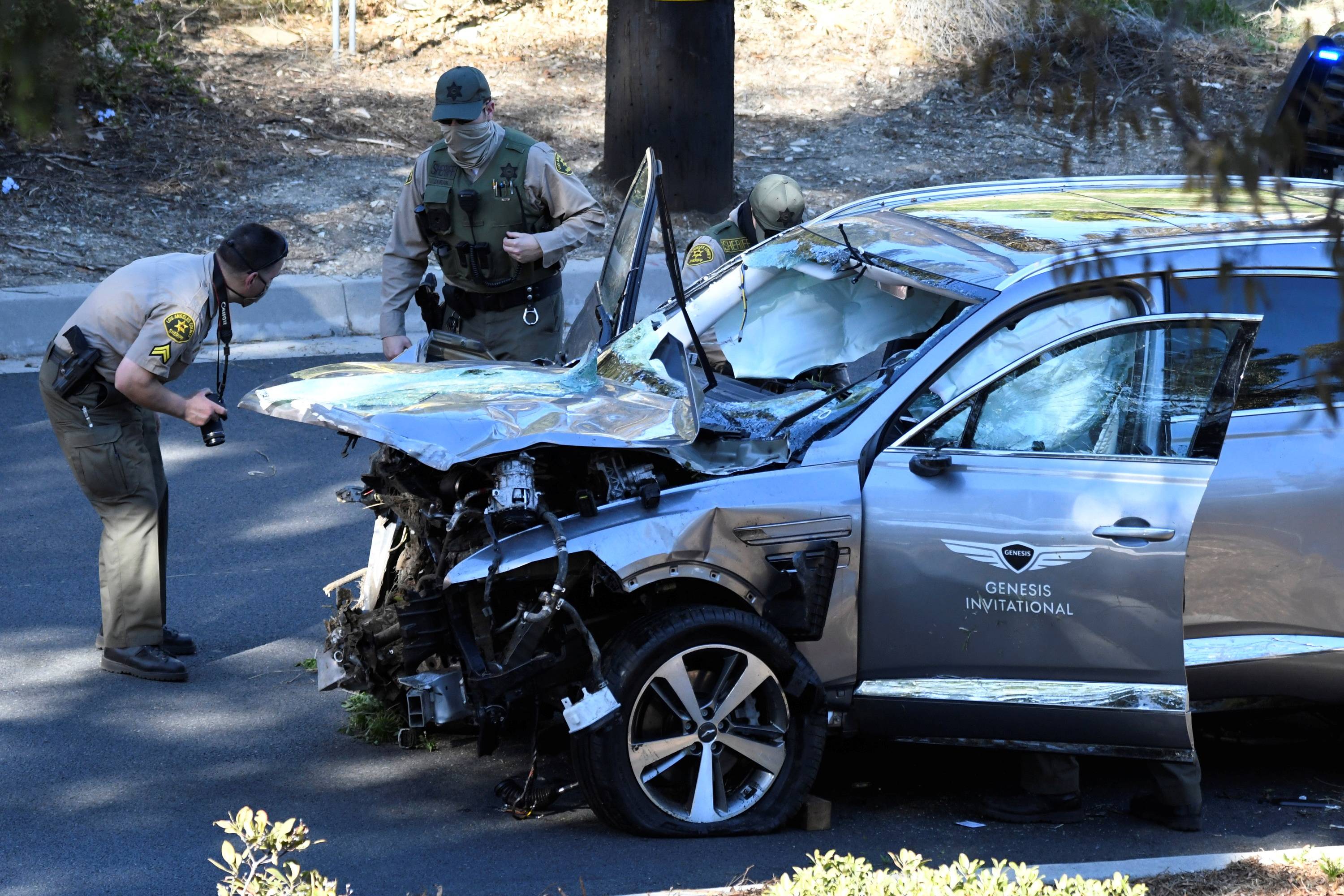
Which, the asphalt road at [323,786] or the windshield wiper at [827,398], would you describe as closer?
the asphalt road at [323,786]

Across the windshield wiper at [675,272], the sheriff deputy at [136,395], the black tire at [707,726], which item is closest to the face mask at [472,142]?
the sheriff deputy at [136,395]

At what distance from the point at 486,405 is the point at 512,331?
2.49 metres

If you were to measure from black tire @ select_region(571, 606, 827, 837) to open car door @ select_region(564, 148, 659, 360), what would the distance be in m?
1.41

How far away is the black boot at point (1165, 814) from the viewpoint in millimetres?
4352

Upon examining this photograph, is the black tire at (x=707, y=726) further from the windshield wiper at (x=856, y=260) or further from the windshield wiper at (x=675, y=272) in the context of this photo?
the windshield wiper at (x=856, y=260)

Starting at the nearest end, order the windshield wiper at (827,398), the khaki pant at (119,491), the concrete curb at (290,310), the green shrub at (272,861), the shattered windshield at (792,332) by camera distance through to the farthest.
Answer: the green shrub at (272,861) < the windshield wiper at (827,398) < the shattered windshield at (792,332) < the khaki pant at (119,491) < the concrete curb at (290,310)

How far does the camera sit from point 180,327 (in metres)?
5.20

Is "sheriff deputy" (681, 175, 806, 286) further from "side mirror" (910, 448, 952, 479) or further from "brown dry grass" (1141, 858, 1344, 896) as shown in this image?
"brown dry grass" (1141, 858, 1344, 896)

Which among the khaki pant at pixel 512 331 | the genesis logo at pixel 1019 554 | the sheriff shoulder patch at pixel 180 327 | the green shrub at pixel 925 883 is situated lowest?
the green shrub at pixel 925 883

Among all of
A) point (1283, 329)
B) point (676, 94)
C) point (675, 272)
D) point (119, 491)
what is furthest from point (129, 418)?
point (676, 94)

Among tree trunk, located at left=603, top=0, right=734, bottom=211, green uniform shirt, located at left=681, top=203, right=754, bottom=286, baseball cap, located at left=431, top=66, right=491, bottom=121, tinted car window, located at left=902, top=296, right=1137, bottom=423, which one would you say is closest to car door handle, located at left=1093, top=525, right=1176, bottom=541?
tinted car window, located at left=902, top=296, right=1137, bottom=423

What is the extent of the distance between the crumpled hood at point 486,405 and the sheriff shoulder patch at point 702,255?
175 cm

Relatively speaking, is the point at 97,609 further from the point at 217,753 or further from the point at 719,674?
the point at 719,674

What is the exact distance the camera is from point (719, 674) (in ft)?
13.7
